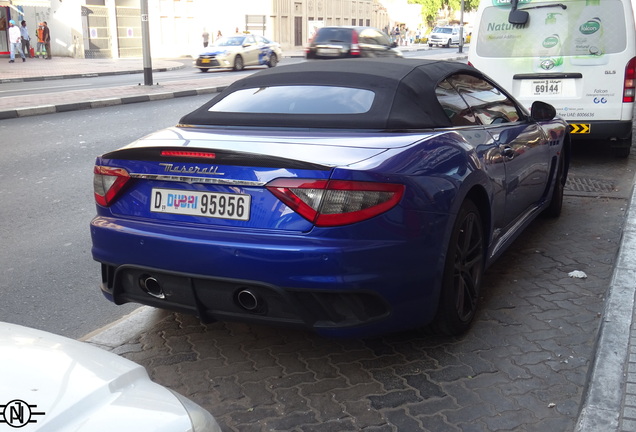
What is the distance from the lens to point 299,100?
4352mm

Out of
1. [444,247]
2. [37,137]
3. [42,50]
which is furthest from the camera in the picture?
[42,50]

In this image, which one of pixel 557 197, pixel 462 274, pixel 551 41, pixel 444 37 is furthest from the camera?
pixel 444 37

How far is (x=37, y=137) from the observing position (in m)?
11.9

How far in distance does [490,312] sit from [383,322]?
1215 millimetres

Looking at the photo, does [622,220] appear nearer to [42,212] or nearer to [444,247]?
[444,247]

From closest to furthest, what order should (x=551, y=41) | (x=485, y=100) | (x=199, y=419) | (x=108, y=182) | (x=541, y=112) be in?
(x=199, y=419) < (x=108, y=182) < (x=485, y=100) < (x=541, y=112) < (x=551, y=41)

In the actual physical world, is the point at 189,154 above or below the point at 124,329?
above

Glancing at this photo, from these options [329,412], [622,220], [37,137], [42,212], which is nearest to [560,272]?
[622,220]

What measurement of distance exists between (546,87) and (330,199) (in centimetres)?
645

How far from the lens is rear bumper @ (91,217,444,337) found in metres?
3.32

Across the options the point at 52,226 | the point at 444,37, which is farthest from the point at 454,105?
the point at 444,37

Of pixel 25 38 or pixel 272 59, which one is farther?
pixel 25 38

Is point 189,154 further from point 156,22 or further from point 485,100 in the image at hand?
point 156,22

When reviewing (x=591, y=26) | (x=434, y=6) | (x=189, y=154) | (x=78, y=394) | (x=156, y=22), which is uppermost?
(x=434, y=6)
